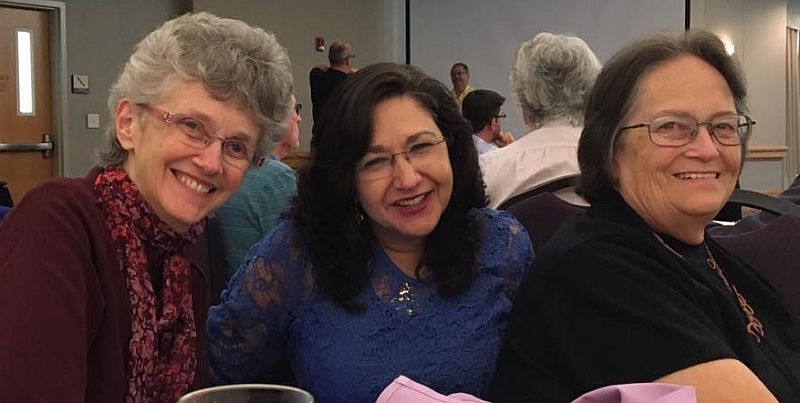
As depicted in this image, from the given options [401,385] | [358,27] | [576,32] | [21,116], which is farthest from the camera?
[358,27]

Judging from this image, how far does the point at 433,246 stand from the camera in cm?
162

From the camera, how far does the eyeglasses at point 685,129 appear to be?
1.43 m

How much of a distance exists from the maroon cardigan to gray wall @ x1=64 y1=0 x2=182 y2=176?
642cm

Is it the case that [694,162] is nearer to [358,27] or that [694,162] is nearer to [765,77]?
[358,27]

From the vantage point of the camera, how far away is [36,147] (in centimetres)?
721

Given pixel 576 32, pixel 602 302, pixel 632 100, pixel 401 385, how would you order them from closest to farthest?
pixel 401 385, pixel 602 302, pixel 632 100, pixel 576 32

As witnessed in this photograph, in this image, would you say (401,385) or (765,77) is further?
(765,77)

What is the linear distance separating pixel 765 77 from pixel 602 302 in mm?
9602

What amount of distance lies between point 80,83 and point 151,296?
661cm

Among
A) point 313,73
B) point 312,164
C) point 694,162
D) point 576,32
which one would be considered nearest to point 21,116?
point 313,73

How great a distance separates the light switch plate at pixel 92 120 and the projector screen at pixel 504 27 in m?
3.08

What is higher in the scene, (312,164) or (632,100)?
(632,100)

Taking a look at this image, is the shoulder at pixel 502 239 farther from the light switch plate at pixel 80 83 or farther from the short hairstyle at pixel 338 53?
the light switch plate at pixel 80 83

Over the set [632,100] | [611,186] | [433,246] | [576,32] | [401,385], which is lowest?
[401,385]
